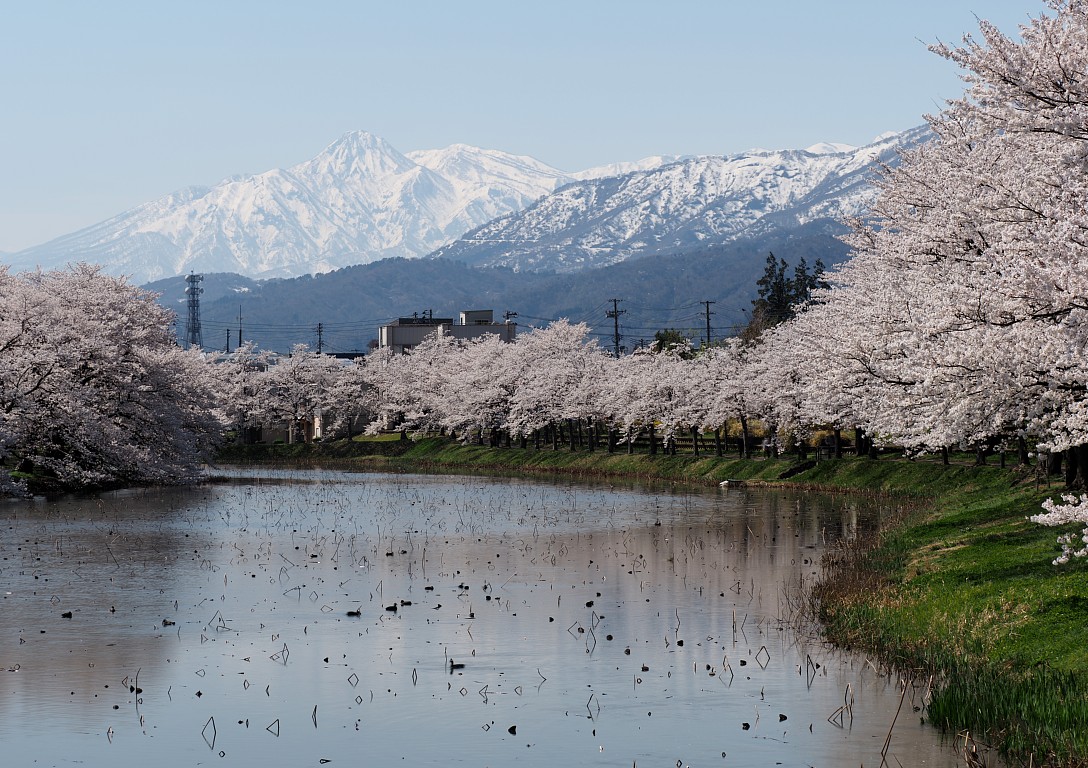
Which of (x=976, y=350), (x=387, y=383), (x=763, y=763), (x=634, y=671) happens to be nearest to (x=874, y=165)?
(x=976, y=350)

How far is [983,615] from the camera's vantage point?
22469mm

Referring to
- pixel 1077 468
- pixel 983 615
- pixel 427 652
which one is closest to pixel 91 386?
pixel 427 652

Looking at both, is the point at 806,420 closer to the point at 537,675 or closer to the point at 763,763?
the point at 537,675

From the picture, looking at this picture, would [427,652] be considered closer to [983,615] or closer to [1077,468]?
[983,615]

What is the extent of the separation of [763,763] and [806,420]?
50.2 metres

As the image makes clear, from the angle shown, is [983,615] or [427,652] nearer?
[983,615]

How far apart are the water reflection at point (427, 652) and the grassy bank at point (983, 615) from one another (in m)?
0.83

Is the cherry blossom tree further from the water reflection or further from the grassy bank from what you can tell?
the grassy bank

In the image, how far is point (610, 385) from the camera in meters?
99.4

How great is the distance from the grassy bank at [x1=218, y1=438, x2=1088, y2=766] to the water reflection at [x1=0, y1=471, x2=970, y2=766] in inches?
32.7

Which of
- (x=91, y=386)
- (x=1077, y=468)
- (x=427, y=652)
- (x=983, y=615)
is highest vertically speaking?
(x=91, y=386)

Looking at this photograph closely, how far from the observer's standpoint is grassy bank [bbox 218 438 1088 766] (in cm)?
1695

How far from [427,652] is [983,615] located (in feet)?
32.2

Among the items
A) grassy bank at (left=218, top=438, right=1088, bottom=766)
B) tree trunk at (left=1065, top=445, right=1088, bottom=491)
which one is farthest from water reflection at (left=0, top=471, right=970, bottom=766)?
tree trunk at (left=1065, top=445, right=1088, bottom=491)
